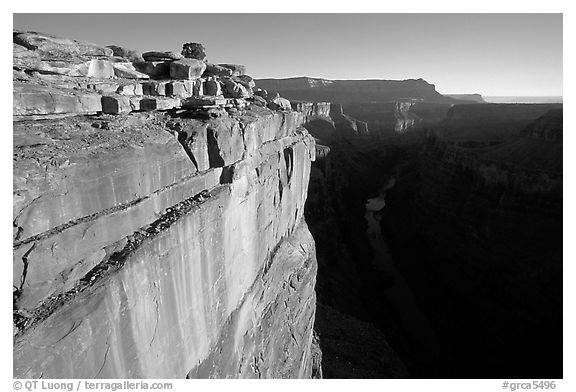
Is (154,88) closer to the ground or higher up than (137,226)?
higher up

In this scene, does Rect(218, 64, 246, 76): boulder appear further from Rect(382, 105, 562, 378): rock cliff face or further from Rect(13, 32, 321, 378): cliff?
Rect(382, 105, 562, 378): rock cliff face

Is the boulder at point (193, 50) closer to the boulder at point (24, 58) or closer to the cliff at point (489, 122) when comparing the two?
the boulder at point (24, 58)

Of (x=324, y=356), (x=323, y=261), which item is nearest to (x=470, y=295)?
(x=323, y=261)

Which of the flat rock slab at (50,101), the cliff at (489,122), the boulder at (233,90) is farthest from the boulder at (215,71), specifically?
the cliff at (489,122)

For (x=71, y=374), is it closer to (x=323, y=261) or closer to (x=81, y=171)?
(x=81, y=171)

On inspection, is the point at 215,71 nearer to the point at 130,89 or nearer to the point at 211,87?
the point at 211,87

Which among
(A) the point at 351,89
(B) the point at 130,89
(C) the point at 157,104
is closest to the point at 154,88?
(B) the point at 130,89
